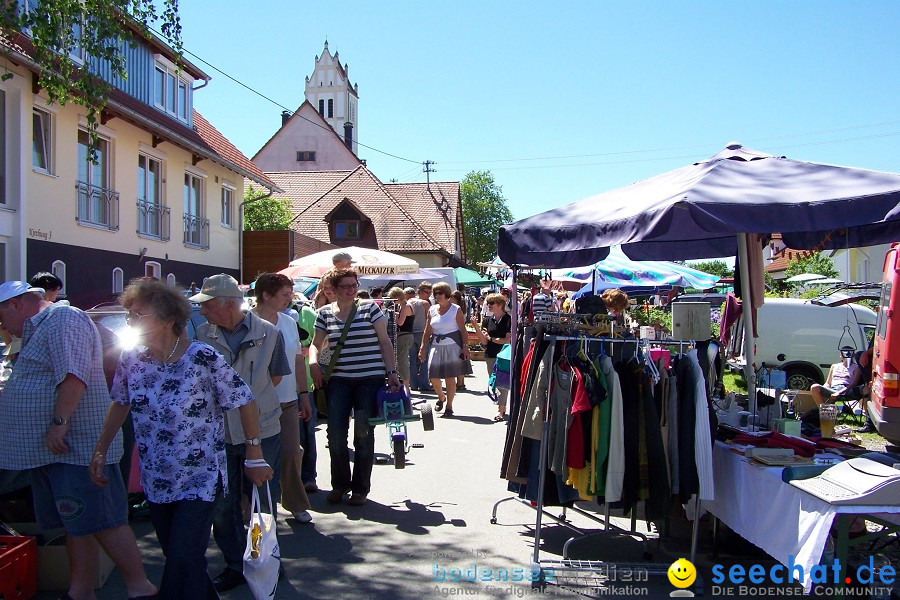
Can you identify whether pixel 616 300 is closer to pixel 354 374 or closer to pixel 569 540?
pixel 354 374

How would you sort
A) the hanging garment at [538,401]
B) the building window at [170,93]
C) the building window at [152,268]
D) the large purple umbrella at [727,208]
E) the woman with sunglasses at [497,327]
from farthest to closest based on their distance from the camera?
the building window at [170,93], the building window at [152,268], the woman with sunglasses at [497,327], the hanging garment at [538,401], the large purple umbrella at [727,208]

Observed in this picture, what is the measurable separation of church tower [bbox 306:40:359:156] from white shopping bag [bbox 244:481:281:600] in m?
91.5

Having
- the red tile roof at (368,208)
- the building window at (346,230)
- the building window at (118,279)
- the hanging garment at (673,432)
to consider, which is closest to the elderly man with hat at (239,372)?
the hanging garment at (673,432)

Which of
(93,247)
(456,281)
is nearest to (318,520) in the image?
(93,247)

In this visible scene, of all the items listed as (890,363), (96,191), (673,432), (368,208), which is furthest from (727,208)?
(368,208)

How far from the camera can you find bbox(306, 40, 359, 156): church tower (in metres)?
92.6

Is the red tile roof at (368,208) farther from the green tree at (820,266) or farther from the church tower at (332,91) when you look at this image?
the church tower at (332,91)

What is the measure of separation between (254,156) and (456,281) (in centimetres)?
3033

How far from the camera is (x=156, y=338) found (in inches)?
138

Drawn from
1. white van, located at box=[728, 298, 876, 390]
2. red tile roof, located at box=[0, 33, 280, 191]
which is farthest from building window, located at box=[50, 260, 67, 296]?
white van, located at box=[728, 298, 876, 390]

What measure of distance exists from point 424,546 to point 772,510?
7.57ft

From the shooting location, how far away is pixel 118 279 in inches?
663

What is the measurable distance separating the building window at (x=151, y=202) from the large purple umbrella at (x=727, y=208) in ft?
46.3

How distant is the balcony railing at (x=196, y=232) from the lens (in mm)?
20375
